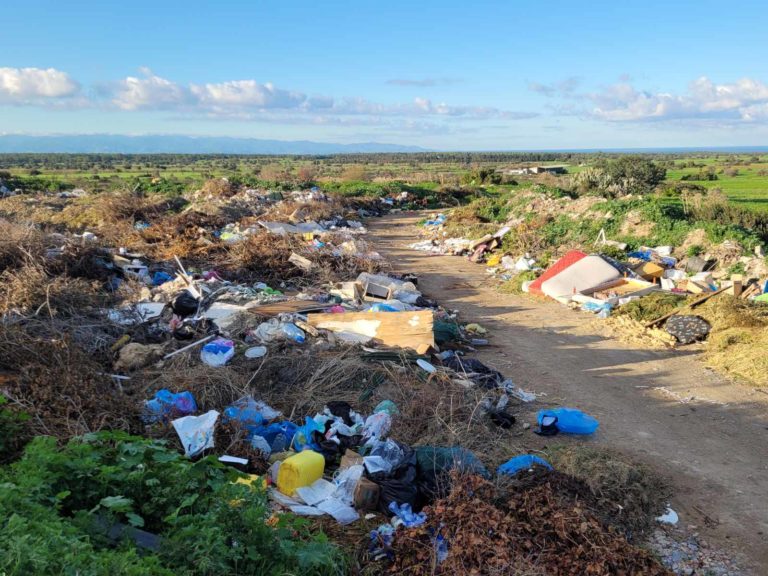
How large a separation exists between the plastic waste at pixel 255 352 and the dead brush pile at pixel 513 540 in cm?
346

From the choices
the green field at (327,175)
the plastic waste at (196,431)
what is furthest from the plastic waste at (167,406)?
the green field at (327,175)

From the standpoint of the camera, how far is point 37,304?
24.5 ft

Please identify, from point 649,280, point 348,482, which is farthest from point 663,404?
point 649,280

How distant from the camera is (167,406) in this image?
5090mm

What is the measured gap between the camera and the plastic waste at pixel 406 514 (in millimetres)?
3972

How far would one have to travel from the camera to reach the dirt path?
4551 millimetres

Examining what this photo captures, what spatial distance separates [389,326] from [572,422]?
2.74 metres

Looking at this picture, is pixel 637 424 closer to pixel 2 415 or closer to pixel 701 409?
pixel 701 409

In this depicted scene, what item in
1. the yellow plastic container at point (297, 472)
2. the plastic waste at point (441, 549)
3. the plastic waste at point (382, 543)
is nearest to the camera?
the plastic waste at point (441, 549)

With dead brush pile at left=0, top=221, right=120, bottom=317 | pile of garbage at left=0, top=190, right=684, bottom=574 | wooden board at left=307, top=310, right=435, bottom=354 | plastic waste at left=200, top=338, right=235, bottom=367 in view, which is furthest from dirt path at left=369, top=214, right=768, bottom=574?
dead brush pile at left=0, top=221, right=120, bottom=317

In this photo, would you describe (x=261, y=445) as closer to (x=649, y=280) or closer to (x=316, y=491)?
(x=316, y=491)

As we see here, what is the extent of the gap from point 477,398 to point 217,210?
15.8 m

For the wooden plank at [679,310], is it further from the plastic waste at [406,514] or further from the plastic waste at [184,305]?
the plastic waste at [184,305]

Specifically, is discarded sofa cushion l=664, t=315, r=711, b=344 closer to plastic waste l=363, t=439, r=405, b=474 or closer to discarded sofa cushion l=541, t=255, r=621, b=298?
discarded sofa cushion l=541, t=255, r=621, b=298
